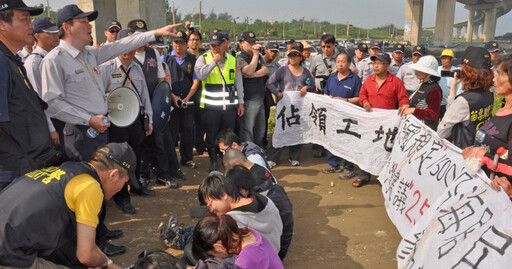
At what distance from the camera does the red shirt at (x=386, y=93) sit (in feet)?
18.3

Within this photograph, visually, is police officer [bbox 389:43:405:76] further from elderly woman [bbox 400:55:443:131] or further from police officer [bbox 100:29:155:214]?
police officer [bbox 100:29:155:214]

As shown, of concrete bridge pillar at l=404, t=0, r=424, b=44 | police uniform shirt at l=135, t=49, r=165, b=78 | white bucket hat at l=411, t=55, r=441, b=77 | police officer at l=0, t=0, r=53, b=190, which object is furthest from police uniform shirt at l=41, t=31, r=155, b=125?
concrete bridge pillar at l=404, t=0, r=424, b=44

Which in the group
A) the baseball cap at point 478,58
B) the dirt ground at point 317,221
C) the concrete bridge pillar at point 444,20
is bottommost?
the dirt ground at point 317,221

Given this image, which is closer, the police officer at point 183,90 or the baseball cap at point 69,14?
the baseball cap at point 69,14

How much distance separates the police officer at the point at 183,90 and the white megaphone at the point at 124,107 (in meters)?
1.52

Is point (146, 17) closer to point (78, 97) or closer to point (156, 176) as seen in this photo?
point (156, 176)

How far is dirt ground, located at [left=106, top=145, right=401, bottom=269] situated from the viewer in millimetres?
4090

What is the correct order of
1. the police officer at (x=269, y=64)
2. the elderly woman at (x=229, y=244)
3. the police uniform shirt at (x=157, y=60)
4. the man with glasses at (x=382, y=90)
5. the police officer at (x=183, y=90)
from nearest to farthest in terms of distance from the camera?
the elderly woman at (x=229, y=244) → the police uniform shirt at (x=157, y=60) → the man with glasses at (x=382, y=90) → the police officer at (x=183, y=90) → the police officer at (x=269, y=64)

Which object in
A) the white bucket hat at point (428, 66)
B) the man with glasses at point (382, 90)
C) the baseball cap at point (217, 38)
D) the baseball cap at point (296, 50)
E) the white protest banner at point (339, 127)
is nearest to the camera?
the white bucket hat at point (428, 66)

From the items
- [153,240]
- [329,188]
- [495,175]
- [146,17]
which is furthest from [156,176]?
[146,17]

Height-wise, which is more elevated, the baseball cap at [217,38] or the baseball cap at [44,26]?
the baseball cap at [44,26]

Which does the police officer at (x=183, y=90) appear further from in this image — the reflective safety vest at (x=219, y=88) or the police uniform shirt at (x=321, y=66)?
the police uniform shirt at (x=321, y=66)

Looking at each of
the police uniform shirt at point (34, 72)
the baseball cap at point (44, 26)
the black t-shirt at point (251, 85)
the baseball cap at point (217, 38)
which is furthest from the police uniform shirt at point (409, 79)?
the police uniform shirt at point (34, 72)

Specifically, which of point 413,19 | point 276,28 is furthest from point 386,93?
point 276,28
